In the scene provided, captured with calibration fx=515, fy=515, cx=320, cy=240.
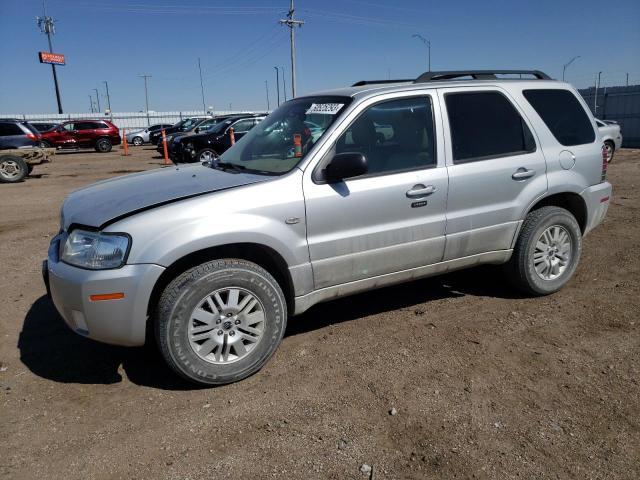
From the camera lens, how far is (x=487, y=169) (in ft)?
13.4

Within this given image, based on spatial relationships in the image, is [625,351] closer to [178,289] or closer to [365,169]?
[365,169]

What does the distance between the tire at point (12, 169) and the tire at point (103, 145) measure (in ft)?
44.5

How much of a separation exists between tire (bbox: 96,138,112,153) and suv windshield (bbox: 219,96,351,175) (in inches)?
1011

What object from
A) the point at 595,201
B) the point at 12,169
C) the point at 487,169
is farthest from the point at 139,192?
the point at 12,169

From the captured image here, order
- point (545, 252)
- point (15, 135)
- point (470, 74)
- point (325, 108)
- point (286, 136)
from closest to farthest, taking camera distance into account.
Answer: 1. point (325, 108)
2. point (286, 136)
3. point (470, 74)
4. point (545, 252)
5. point (15, 135)

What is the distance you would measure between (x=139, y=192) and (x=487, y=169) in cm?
263

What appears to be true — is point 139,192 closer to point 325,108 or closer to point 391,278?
point 325,108

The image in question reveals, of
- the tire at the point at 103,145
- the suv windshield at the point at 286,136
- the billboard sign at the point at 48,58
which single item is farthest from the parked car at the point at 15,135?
the billboard sign at the point at 48,58

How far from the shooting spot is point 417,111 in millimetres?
3959

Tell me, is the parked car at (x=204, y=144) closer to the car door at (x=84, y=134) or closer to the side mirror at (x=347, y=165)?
the side mirror at (x=347, y=165)

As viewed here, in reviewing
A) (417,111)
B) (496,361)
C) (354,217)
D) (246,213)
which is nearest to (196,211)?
(246,213)

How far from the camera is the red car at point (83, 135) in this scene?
26.5m

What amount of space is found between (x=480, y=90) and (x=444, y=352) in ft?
7.04

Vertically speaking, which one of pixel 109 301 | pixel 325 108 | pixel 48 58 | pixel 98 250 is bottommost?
pixel 109 301
